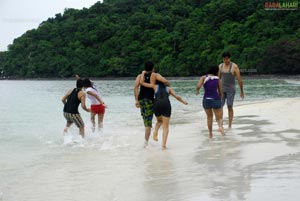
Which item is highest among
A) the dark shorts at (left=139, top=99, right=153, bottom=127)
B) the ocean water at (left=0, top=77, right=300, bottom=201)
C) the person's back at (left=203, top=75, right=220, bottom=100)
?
the person's back at (left=203, top=75, right=220, bottom=100)

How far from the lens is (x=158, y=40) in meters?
114

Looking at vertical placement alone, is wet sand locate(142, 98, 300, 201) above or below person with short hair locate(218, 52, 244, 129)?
below

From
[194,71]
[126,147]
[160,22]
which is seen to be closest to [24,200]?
[126,147]

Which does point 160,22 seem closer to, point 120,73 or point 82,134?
point 120,73

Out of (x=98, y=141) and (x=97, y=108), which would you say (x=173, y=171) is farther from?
(x=97, y=108)

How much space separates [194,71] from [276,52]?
850 inches

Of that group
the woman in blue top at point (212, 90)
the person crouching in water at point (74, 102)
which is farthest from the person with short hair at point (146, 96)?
the person crouching in water at point (74, 102)

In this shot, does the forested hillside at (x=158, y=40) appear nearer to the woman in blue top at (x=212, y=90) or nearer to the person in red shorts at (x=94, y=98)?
the person in red shorts at (x=94, y=98)

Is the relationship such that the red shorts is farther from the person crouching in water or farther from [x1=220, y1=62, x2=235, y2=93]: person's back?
[x1=220, y1=62, x2=235, y2=93]: person's back

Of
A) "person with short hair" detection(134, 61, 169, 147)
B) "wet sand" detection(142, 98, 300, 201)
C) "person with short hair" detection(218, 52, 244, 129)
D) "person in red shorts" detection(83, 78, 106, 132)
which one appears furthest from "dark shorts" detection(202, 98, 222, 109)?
"person in red shorts" detection(83, 78, 106, 132)

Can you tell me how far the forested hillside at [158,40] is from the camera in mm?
91312

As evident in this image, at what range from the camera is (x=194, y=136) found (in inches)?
371

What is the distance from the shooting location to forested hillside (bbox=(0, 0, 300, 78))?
91312mm

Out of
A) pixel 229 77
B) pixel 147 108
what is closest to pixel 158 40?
pixel 229 77
